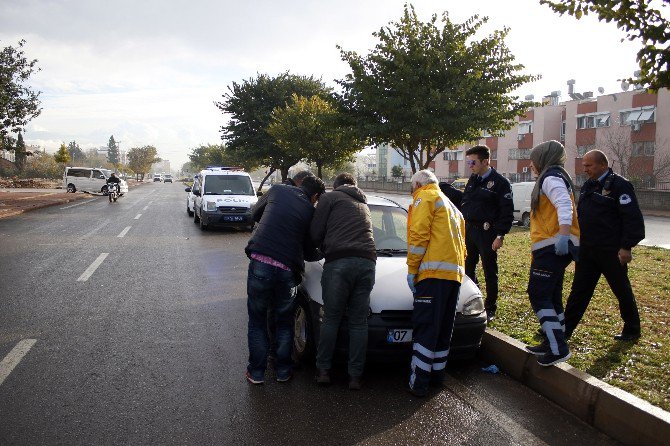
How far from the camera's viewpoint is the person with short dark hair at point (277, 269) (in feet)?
14.1

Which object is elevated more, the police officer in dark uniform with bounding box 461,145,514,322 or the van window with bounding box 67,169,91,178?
the van window with bounding box 67,169,91,178

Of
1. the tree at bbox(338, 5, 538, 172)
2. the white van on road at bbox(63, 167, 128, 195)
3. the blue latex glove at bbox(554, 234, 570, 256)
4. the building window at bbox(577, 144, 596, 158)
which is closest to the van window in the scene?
the white van on road at bbox(63, 167, 128, 195)

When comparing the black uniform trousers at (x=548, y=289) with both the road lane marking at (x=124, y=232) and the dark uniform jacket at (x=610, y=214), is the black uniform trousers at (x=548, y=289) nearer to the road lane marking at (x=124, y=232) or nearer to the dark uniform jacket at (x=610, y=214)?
the dark uniform jacket at (x=610, y=214)

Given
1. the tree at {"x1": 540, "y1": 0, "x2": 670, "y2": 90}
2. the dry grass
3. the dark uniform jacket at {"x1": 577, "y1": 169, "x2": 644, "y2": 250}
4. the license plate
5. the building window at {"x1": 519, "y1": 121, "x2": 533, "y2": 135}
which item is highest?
the building window at {"x1": 519, "y1": 121, "x2": 533, "y2": 135}

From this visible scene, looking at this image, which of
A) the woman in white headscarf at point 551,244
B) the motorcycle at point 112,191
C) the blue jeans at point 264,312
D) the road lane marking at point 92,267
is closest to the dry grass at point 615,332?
the woman in white headscarf at point 551,244

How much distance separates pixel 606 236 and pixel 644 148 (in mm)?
43894

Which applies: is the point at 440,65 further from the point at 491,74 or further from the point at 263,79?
the point at 263,79

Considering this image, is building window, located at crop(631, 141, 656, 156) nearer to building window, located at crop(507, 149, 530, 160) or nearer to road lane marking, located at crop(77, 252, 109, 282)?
building window, located at crop(507, 149, 530, 160)

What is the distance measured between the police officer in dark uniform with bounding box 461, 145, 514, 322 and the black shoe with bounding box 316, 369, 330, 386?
2.35 m

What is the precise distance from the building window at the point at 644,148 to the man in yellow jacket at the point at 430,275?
43.8m

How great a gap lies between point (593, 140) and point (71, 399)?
166 feet

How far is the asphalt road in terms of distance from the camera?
344 cm

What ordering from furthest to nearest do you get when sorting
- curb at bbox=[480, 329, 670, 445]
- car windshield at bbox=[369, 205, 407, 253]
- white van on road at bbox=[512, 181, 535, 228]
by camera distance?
white van on road at bbox=[512, 181, 535, 228]
car windshield at bbox=[369, 205, 407, 253]
curb at bbox=[480, 329, 670, 445]

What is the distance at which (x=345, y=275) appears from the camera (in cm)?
419
